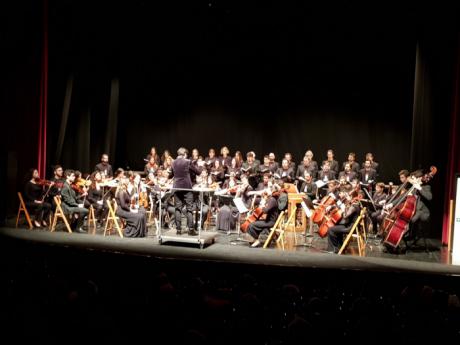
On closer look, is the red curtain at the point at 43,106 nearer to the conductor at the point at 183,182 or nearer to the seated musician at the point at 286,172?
the conductor at the point at 183,182

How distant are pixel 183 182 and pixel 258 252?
1.89m

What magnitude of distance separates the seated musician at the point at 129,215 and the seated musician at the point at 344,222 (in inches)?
140

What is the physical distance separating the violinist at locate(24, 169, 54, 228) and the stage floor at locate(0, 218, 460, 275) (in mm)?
593

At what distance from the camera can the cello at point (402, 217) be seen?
876cm

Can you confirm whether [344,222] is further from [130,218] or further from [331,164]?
[331,164]

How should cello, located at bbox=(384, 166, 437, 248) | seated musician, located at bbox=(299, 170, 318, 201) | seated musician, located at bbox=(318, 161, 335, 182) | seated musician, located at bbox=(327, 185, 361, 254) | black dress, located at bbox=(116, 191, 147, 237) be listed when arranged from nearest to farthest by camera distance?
1. cello, located at bbox=(384, 166, 437, 248)
2. seated musician, located at bbox=(327, 185, 361, 254)
3. black dress, located at bbox=(116, 191, 147, 237)
4. seated musician, located at bbox=(299, 170, 318, 201)
5. seated musician, located at bbox=(318, 161, 335, 182)

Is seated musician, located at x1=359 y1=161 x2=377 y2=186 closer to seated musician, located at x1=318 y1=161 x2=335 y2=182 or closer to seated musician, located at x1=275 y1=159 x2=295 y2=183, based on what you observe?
seated musician, located at x1=318 y1=161 x2=335 y2=182

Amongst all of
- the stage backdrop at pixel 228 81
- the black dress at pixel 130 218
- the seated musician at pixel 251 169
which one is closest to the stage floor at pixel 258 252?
the black dress at pixel 130 218

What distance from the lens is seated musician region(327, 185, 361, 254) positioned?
8.92m

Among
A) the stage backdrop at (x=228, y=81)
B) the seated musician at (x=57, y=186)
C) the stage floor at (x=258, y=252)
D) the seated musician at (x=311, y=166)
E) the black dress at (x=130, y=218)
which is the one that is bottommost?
the stage floor at (x=258, y=252)

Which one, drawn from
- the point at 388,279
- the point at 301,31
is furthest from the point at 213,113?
the point at 388,279

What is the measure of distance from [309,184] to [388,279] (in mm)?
5405

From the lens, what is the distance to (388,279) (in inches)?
281

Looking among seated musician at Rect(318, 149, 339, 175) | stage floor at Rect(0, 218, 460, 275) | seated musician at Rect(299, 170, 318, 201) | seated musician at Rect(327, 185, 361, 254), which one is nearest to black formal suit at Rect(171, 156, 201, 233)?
stage floor at Rect(0, 218, 460, 275)
